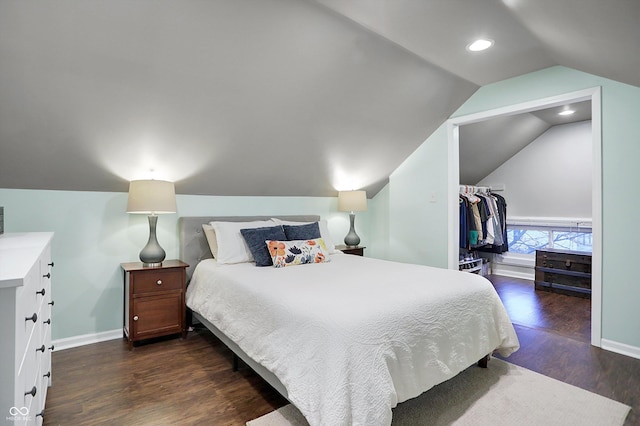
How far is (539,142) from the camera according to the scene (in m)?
5.38

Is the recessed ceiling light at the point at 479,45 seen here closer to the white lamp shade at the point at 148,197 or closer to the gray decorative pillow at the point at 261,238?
the gray decorative pillow at the point at 261,238

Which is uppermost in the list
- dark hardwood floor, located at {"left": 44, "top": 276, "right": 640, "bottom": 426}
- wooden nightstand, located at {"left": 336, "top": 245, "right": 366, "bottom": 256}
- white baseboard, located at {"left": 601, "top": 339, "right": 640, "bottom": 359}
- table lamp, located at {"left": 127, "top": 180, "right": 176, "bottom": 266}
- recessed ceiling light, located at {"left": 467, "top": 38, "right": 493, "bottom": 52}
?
recessed ceiling light, located at {"left": 467, "top": 38, "right": 493, "bottom": 52}

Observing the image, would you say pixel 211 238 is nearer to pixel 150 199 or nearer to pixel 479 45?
pixel 150 199

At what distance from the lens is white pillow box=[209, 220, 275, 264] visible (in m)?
3.08

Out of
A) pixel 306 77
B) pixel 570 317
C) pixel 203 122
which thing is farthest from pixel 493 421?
pixel 203 122

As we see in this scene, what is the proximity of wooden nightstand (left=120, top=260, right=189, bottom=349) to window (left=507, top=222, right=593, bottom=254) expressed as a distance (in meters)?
4.97

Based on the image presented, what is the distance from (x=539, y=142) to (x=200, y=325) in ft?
17.7

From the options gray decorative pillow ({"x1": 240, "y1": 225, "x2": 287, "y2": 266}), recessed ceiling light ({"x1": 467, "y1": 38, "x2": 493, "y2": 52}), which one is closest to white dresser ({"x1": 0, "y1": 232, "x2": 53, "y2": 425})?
gray decorative pillow ({"x1": 240, "y1": 225, "x2": 287, "y2": 266})

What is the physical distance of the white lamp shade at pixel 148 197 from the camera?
2773 millimetres

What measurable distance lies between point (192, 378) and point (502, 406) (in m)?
1.93

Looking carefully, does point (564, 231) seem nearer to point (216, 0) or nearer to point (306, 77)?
point (306, 77)

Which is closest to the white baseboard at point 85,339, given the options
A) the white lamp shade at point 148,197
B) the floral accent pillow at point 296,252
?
the white lamp shade at point 148,197

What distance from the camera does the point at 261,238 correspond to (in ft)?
10.1

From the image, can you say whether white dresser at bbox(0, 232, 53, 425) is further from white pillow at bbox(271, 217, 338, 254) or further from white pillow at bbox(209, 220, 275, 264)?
white pillow at bbox(271, 217, 338, 254)
